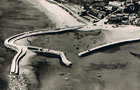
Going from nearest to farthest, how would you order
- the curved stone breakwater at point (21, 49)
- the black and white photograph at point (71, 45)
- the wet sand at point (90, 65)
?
the wet sand at point (90, 65)
the black and white photograph at point (71, 45)
the curved stone breakwater at point (21, 49)

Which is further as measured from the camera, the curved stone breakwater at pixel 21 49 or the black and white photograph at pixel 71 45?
the curved stone breakwater at pixel 21 49

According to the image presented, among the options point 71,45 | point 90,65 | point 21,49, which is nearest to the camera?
point 90,65

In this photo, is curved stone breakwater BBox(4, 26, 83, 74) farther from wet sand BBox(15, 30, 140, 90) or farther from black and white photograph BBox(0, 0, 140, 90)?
wet sand BBox(15, 30, 140, 90)

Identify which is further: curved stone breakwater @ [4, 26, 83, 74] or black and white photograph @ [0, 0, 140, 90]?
curved stone breakwater @ [4, 26, 83, 74]

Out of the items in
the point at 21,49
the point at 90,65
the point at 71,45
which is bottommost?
the point at 90,65

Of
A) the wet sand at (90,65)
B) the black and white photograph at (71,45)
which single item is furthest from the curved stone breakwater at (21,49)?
the wet sand at (90,65)

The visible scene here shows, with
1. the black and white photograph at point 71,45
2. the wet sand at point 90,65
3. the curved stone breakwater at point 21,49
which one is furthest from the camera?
the curved stone breakwater at point 21,49

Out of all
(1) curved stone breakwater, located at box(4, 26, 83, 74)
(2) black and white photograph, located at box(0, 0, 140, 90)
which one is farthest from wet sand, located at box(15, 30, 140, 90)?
(1) curved stone breakwater, located at box(4, 26, 83, 74)

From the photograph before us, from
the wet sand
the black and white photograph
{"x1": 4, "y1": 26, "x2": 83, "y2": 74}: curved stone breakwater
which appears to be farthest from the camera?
{"x1": 4, "y1": 26, "x2": 83, "y2": 74}: curved stone breakwater

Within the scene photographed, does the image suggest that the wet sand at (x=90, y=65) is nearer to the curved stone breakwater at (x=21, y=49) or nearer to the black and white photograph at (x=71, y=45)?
the black and white photograph at (x=71, y=45)

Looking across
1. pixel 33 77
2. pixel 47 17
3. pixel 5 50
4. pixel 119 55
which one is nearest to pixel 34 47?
pixel 5 50

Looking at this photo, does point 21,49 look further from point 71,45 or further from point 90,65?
point 90,65

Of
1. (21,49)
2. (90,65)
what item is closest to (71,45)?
(90,65)

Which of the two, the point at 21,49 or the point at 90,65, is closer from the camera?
the point at 90,65
